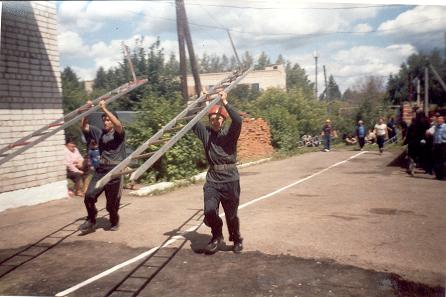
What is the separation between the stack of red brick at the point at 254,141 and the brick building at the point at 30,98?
934 centimetres

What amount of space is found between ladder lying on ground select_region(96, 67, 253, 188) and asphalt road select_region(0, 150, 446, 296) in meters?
1.30

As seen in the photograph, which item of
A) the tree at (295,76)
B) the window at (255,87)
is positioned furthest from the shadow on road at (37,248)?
the tree at (295,76)

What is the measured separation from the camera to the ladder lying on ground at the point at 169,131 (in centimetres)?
344

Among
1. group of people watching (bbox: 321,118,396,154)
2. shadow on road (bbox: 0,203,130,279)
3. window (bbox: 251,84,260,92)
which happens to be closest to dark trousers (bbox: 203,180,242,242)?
shadow on road (bbox: 0,203,130,279)

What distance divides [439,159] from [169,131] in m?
7.70

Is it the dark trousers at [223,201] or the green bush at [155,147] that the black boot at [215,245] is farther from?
the green bush at [155,147]

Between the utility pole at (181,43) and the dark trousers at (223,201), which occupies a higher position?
the utility pole at (181,43)

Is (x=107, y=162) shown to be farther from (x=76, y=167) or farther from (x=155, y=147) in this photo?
(x=155, y=147)

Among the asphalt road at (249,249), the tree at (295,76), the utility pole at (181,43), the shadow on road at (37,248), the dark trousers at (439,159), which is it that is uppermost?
the tree at (295,76)

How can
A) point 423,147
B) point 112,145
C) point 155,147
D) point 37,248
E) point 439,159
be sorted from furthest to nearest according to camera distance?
point 423,147
point 155,147
point 439,159
point 112,145
point 37,248

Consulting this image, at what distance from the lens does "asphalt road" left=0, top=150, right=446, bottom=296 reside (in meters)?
3.76

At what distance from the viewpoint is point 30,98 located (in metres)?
7.46

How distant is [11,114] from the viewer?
23.0 feet

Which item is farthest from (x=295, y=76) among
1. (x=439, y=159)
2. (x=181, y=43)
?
(x=439, y=159)
